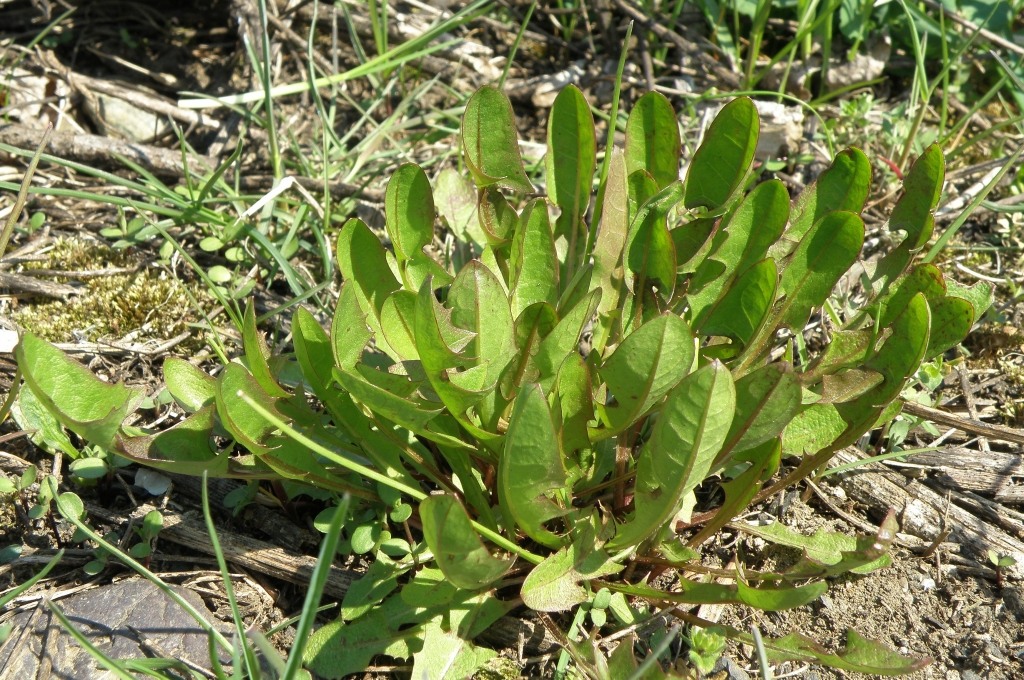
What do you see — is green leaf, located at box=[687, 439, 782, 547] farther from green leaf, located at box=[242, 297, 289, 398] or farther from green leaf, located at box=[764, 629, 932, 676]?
green leaf, located at box=[242, 297, 289, 398]

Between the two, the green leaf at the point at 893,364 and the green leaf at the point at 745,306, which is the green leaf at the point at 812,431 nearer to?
the green leaf at the point at 893,364

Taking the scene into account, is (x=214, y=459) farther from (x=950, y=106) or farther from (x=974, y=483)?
(x=950, y=106)

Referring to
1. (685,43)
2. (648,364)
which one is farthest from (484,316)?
(685,43)

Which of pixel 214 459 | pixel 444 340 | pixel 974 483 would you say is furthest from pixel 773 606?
pixel 214 459

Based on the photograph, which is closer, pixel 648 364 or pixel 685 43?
pixel 648 364

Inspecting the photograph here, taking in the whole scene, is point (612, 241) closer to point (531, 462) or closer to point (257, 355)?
point (531, 462)

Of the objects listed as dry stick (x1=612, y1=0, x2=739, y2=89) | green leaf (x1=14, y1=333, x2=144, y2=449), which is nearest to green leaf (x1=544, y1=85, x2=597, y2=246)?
green leaf (x1=14, y1=333, x2=144, y2=449)

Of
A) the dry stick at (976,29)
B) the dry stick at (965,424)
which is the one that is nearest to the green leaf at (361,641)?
the dry stick at (965,424)
